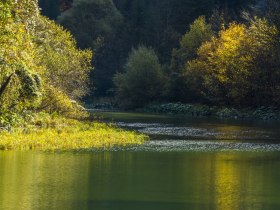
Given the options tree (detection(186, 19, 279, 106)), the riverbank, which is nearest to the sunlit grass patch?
the riverbank

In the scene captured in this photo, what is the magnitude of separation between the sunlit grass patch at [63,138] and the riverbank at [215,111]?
34336 millimetres

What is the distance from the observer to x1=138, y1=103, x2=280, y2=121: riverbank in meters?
81.6

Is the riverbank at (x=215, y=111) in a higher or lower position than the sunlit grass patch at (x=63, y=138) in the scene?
higher

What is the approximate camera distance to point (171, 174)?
1163 inches

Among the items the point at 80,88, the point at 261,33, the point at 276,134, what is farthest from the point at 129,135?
the point at 261,33

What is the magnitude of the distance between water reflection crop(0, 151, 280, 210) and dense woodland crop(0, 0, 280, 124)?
736 centimetres

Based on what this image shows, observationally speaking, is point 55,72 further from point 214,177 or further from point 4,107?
point 214,177

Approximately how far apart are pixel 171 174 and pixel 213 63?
213ft

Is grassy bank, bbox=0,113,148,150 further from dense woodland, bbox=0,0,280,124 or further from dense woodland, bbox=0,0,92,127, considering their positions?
dense woodland, bbox=0,0,280,124

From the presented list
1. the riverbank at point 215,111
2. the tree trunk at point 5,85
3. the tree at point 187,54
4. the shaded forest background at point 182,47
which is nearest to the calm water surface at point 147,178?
the tree trunk at point 5,85

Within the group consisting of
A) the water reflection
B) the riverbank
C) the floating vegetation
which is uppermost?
the riverbank

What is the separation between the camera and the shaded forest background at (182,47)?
85500mm

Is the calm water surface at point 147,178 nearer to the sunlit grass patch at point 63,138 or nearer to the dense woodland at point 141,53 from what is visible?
the sunlit grass patch at point 63,138

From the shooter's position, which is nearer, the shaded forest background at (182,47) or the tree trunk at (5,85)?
the tree trunk at (5,85)
